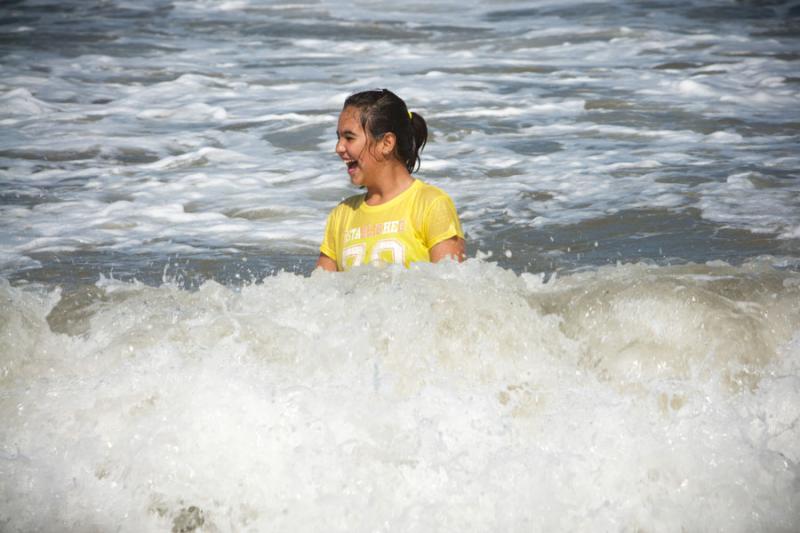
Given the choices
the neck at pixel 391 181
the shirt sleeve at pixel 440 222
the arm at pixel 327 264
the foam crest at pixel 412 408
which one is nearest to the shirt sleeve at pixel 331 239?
the arm at pixel 327 264

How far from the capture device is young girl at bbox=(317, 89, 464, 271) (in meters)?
4.47

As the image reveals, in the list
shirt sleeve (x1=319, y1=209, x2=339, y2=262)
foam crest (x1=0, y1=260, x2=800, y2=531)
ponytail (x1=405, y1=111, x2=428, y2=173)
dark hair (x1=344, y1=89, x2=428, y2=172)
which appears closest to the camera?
foam crest (x1=0, y1=260, x2=800, y2=531)

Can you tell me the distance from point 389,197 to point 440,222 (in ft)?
0.98

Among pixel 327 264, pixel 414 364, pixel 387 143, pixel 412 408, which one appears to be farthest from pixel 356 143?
pixel 412 408

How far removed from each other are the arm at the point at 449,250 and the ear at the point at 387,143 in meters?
0.46

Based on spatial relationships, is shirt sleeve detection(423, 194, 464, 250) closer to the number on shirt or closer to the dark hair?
the number on shirt

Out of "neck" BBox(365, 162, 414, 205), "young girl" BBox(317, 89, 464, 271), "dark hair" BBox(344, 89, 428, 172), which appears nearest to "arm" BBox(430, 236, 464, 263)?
"young girl" BBox(317, 89, 464, 271)

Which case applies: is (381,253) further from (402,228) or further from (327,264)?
(327,264)

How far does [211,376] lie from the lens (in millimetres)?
3928

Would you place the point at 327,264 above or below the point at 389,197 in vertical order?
below

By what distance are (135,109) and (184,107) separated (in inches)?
18.8

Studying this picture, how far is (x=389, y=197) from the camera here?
4.63 m

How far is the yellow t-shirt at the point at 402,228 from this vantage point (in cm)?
446

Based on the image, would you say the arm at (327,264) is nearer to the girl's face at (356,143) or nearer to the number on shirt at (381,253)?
the number on shirt at (381,253)
